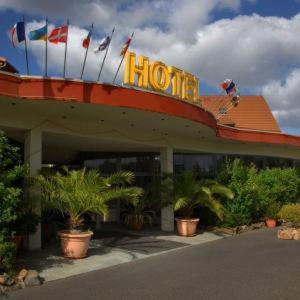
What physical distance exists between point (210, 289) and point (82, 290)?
225 centimetres

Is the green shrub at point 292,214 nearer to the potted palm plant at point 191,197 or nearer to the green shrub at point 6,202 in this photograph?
the potted palm plant at point 191,197

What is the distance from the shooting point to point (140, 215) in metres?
16.2

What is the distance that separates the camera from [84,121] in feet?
41.8

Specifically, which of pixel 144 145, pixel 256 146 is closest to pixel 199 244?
pixel 144 145

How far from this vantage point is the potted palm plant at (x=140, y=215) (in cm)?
1614

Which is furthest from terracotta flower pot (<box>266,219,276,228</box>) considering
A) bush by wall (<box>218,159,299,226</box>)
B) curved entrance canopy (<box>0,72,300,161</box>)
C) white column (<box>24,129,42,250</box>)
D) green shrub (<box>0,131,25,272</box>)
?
green shrub (<box>0,131,25,272</box>)

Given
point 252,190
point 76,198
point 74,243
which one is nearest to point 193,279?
point 74,243

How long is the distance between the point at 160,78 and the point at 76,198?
4247 millimetres

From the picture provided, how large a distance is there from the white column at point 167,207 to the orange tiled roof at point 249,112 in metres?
15.7

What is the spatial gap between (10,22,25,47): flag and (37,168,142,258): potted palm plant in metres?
3.23

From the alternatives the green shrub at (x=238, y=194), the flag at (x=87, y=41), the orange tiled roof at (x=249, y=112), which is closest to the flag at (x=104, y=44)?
the flag at (x=87, y=41)

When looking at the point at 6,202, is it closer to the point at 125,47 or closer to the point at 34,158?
the point at 34,158

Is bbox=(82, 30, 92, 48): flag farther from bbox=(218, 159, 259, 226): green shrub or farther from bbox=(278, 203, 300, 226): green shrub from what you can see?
bbox=(278, 203, 300, 226): green shrub

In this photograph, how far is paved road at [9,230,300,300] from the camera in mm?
→ 7539
